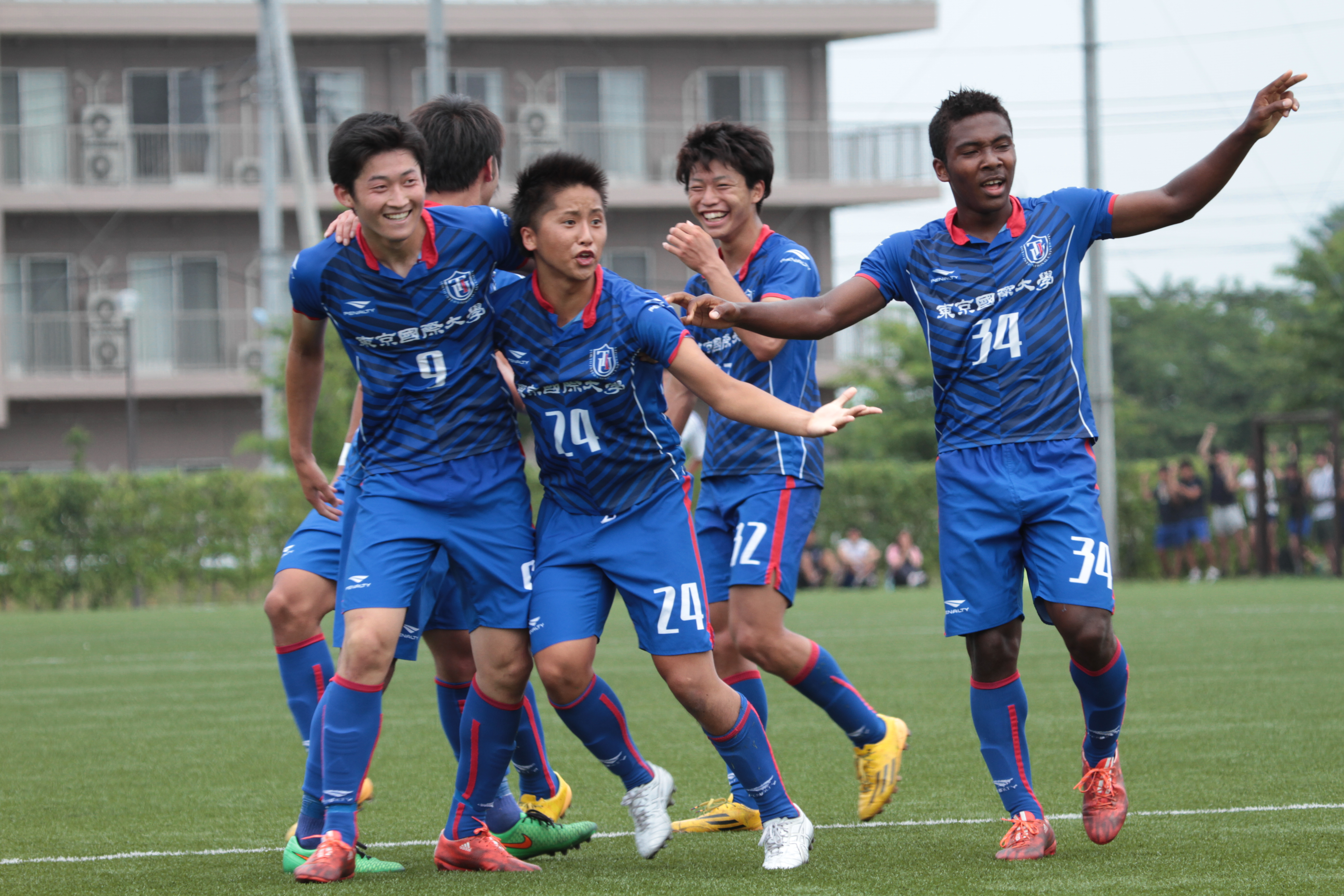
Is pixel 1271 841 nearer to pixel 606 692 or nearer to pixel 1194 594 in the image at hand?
pixel 606 692

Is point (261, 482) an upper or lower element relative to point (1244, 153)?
lower

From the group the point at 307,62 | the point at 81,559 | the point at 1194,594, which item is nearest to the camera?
the point at 1194,594

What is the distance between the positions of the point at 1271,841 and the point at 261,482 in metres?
20.1

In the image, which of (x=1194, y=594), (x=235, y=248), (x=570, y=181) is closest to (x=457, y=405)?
(x=570, y=181)

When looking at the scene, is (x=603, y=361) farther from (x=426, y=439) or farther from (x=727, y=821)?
(x=727, y=821)

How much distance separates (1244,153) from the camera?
4.97 meters

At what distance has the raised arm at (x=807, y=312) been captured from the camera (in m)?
5.07

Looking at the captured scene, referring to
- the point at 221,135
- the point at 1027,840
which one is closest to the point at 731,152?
the point at 1027,840

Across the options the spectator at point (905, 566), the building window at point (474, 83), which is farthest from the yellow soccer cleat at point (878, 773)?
the building window at point (474, 83)

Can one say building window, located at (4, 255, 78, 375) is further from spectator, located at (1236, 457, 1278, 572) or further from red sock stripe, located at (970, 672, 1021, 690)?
red sock stripe, located at (970, 672, 1021, 690)

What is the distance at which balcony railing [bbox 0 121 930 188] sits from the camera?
32969mm

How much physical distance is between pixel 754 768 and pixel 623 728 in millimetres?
447

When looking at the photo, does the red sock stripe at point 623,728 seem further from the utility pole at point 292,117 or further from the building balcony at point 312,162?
the building balcony at point 312,162

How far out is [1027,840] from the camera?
15.9 feet
